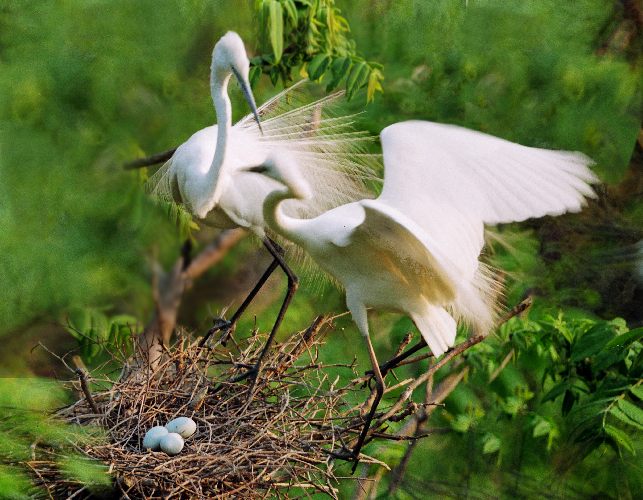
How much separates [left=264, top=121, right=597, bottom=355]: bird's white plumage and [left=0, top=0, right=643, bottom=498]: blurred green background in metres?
1.35

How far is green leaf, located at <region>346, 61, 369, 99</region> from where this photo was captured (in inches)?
151

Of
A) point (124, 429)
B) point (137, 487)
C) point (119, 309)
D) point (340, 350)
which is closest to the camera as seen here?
point (137, 487)

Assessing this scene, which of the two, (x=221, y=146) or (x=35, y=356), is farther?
(x=35, y=356)

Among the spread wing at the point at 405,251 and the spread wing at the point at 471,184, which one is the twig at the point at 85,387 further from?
the spread wing at the point at 471,184

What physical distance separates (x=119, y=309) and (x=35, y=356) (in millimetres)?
679

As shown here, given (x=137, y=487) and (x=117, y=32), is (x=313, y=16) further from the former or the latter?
(x=137, y=487)

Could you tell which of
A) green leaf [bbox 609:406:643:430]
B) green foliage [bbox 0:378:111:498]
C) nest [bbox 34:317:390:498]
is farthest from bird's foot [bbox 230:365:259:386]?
green leaf [bbox 609:406:643:430]

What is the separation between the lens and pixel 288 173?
106 inches

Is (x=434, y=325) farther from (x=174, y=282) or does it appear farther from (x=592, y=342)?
(x=174, y=282)

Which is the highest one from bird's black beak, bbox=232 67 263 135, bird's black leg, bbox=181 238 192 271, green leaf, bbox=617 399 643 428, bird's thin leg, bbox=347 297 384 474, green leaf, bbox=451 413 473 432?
bird's black beak, bbox=232 67 263 135

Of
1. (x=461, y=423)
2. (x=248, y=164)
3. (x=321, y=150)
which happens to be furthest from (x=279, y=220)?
(x=461, y=423)

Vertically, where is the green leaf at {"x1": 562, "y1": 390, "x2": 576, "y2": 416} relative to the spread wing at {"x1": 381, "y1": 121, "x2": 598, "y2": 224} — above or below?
below

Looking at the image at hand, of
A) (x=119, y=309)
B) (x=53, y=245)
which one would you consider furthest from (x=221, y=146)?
(x=119, y=309)

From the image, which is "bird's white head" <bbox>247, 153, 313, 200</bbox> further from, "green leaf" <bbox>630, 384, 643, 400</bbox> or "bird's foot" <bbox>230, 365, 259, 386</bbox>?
"green leaf" <bbox>630, 384, 643, 400</bbox>
